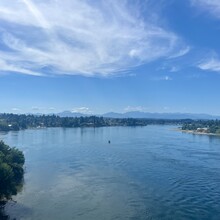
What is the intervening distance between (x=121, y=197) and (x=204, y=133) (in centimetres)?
7666

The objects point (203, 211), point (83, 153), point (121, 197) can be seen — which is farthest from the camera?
point (83, 153)

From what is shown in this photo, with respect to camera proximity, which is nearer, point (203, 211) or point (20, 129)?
point (203, 211)

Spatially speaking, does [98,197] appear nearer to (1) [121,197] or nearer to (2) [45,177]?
(1) [121,197]

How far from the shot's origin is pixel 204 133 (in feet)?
332

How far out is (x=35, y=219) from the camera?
78.4 ft

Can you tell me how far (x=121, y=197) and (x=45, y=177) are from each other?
417 inches

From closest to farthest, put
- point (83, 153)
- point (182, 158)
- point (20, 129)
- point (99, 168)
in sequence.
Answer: point (99, 168) → point (182, 158) → point (83, 153) → point (20, 129)

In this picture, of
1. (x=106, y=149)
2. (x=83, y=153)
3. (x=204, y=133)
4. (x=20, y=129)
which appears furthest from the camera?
(x=20, y=129)

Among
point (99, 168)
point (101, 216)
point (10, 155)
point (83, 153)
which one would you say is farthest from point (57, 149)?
point (101, 216)

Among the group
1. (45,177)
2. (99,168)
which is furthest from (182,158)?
(45,177)

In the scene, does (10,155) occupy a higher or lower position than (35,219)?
higher

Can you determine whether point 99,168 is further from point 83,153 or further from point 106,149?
point 106,149

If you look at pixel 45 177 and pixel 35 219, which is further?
pixel 45 177

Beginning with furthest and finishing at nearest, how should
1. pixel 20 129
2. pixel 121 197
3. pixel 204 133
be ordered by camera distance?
pixel 20 129 < pixel 204 133 < pixel 121 197
